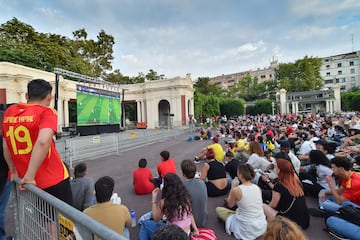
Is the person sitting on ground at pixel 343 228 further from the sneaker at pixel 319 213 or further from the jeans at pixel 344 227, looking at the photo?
the sneaker at pixel 319 213

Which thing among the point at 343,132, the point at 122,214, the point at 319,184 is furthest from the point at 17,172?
the point at 343,132

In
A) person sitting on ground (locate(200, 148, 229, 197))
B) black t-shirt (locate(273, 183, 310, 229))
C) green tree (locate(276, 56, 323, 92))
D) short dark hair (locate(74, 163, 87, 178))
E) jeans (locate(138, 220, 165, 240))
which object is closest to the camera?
jeans (locate(138, 220, 165, 240))

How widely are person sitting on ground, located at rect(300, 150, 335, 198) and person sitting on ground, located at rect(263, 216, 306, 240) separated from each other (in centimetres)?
367

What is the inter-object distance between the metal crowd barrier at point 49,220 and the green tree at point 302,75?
54.9m

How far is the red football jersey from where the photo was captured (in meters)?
1.74

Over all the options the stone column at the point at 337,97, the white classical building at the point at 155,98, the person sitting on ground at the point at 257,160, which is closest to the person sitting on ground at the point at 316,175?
the person sitting on ground at the point at 257,160

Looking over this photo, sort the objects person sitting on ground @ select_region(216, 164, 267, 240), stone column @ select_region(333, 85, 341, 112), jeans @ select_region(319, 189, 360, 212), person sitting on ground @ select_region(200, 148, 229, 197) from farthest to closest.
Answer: stone column @ select_region(333, 85, 341, 112), person sitting on ground @ select_region(200, 148, 229, 197), jeans @ select_region(319, 189, 360, 212), person sitting on ground @ select_region(216, 164, 267, 240)

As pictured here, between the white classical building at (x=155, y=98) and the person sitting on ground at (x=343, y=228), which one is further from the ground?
the white classical building at (x=155, y=98)

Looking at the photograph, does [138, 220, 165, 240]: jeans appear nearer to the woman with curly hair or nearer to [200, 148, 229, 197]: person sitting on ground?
the woman with curly hair

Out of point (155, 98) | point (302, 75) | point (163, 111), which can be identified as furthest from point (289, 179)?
point (302, 75)

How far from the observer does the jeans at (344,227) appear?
2693mm

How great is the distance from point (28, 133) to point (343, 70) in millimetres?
83236

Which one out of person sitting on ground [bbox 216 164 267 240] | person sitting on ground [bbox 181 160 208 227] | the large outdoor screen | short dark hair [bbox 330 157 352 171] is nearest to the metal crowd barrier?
person sitting on ground [bbox 181 160 208 227]

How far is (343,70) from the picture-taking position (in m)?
63.7
